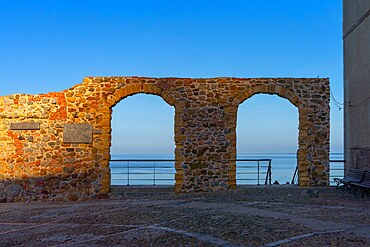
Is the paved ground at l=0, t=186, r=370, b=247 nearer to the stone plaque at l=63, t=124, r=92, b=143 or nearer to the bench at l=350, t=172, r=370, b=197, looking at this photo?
the bench at l=350, t=172, r=370, b=197

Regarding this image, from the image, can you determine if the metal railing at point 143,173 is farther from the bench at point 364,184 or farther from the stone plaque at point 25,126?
the bench at point 364,184

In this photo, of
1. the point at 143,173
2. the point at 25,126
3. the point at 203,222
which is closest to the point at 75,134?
the point at 25,126

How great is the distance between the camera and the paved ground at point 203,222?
5.92m

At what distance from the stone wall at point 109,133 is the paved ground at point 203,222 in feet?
3.56

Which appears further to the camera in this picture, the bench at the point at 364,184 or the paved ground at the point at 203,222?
the bench at the point at 364,184

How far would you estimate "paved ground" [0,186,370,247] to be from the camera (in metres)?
5.92

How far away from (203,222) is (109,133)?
5.76m

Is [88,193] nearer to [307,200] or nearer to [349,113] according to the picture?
[307,200]

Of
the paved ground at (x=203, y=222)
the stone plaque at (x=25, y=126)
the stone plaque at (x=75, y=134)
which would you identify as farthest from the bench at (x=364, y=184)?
the stone plaque at (x=25, y=126)

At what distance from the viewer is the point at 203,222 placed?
7.11 meters

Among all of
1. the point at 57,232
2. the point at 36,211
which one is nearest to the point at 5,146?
the point at 36,211

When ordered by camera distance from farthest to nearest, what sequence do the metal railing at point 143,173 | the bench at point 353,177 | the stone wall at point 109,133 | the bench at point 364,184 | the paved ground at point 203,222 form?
the metal railing at point 143,173
the stone wall at point 109,133
the bench at point 353,177
the bench at point 364,184
the paved ground at point 203,222

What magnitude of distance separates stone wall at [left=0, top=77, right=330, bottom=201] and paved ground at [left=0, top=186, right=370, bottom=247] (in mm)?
1086

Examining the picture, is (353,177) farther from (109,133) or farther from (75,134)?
(75,134)
